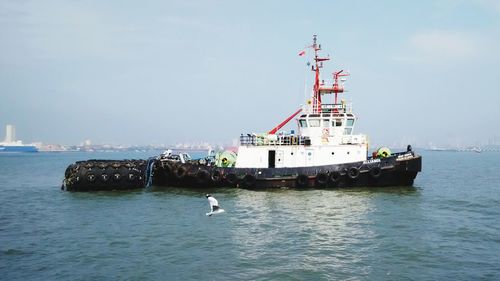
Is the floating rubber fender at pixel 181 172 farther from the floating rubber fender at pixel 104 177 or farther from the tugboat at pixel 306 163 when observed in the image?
→ the floating rubber fender at pixel 104 177

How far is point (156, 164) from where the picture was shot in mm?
29203

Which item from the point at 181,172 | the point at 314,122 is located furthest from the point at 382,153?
the point at 181,172

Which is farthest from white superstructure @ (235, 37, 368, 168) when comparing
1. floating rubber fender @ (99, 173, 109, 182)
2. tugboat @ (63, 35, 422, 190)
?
floating rubber fender @ (99, 173, 109, 182)

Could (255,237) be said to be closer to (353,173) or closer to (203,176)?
(203,176)

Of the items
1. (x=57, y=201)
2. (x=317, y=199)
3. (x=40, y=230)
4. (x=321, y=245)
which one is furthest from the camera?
(x=57, y=201)

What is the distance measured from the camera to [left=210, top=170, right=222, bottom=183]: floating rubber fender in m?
27.5

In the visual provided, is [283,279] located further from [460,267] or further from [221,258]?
[460,267]

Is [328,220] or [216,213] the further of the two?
[216,213]

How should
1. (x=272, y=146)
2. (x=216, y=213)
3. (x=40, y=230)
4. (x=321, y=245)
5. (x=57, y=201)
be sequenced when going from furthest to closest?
(x=272, y=146)
(x=57, y=201)
(x=216, y=213)
(x=40, y=230)
(x=321, y=245)

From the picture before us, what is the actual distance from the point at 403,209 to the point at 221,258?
11370 mm

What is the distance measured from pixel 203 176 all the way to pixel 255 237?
12.1m

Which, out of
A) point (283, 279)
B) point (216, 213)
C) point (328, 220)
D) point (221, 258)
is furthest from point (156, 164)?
point (283, 279)

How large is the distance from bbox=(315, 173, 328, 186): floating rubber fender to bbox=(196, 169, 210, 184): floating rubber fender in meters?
6.64

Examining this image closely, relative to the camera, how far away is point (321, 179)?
26688 mm
